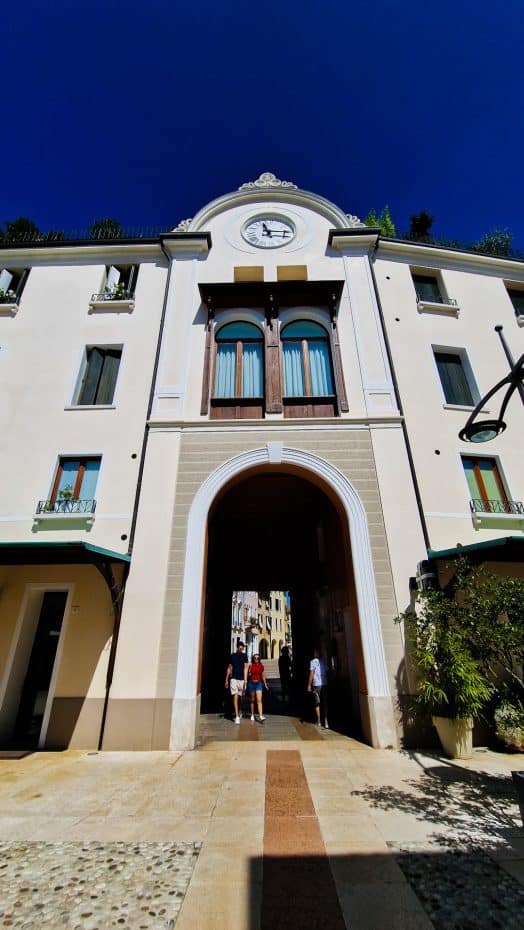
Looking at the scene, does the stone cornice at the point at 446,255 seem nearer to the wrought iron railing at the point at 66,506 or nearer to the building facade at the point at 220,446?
the building facade at the point at 220,446

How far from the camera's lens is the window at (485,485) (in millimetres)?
9109

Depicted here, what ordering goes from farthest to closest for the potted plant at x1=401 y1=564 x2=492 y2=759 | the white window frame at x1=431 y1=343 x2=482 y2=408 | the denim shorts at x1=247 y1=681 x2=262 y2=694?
the white window frame at x1=431 y1=343 x2=482 y2=408, the denim shorts at x1=247 y1=681 x2=262 y2=694, the potted plant at x1=401 y1=564 x2=492 y2=759

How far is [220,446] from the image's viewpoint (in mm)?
9398

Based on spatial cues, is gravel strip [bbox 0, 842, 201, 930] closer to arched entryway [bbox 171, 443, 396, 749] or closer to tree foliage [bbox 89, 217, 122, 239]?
arched entryway [bbox 171, 443, 396, 749]

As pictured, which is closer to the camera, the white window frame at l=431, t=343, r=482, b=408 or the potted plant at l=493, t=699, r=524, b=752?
the potted plant at l=493, t=699, r=524, b=752

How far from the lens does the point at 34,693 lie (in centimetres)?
820

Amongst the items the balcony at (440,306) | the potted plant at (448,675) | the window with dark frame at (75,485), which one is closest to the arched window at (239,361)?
the window with dark frame at (75,485)

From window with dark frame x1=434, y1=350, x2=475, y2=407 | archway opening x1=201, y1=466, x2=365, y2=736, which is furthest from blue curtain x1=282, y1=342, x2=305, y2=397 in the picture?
window with dark frame x1=434, y1=350, x2=475, y2=407

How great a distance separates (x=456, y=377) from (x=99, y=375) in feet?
35.4

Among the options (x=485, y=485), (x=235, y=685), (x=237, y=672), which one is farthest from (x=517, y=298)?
(x=235, y=685)

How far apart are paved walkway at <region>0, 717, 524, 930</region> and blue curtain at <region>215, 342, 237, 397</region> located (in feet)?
27.3

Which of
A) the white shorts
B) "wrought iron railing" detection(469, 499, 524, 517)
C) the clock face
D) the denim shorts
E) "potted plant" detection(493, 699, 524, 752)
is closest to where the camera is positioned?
"potted plant" detection(493, 699, 524, 752)

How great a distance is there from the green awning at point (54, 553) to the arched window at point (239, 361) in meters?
5.18

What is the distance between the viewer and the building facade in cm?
756
